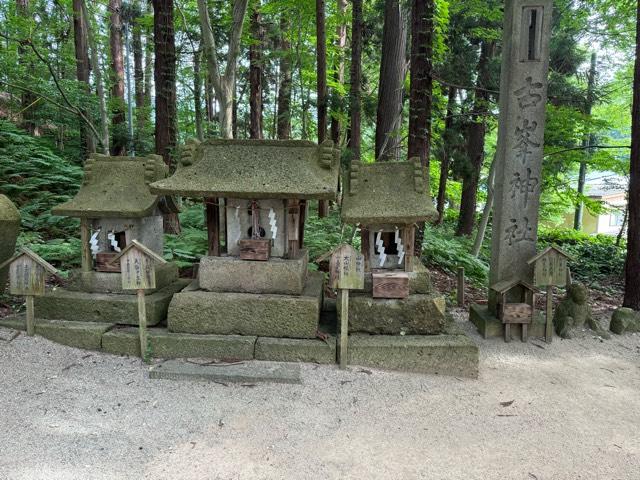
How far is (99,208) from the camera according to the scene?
17.5 feet

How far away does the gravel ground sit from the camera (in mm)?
3250

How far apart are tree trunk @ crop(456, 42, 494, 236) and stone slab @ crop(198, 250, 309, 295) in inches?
308

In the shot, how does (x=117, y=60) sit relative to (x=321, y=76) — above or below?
above

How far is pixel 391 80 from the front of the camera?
990 cm

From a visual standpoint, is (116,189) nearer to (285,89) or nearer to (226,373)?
(226,373)

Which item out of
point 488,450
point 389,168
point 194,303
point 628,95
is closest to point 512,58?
point 389,168

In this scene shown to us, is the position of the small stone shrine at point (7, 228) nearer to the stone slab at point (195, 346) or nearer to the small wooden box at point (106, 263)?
the small wooden box at point (106, 263)

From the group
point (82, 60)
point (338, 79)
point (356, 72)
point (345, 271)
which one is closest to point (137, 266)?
point (345, 271)

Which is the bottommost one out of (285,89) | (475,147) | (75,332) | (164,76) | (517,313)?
(75,332)

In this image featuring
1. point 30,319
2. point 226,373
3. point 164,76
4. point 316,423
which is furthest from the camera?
point 164,76

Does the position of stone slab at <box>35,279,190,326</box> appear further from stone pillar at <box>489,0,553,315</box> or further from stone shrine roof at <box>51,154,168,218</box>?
stone pillar at <box>489,0,553,315</box>

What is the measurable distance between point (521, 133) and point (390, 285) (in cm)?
314

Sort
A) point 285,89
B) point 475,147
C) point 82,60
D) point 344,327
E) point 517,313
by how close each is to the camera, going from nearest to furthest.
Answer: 1. point 344,327
2. point 517,313
3. point 82,60
4. point 475,147
5. point 285,89

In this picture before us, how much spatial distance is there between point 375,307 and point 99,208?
149 inches
